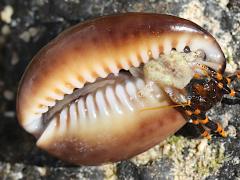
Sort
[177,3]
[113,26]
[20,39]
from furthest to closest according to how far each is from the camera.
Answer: [20,39]
[177,3]
[113,26]

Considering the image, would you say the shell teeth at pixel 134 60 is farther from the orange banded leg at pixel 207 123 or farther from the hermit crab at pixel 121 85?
the orange banded leg at pixel 207 123

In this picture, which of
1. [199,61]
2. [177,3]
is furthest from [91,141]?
[177,3]

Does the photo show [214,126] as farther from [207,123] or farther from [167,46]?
[167,46]

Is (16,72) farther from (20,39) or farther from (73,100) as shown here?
(73,100)

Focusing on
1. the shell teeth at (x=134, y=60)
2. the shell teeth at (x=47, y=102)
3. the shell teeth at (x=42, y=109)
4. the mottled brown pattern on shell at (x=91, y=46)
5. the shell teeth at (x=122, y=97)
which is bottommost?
the shell teeth at (x=122, y=97)

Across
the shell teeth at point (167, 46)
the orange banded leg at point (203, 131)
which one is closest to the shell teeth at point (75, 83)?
the shell teeth at point (167, 46)

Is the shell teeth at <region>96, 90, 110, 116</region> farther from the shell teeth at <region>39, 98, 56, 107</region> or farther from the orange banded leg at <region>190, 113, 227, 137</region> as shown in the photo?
the orange banded leg at <region>190, 113, 227, 137</region>
